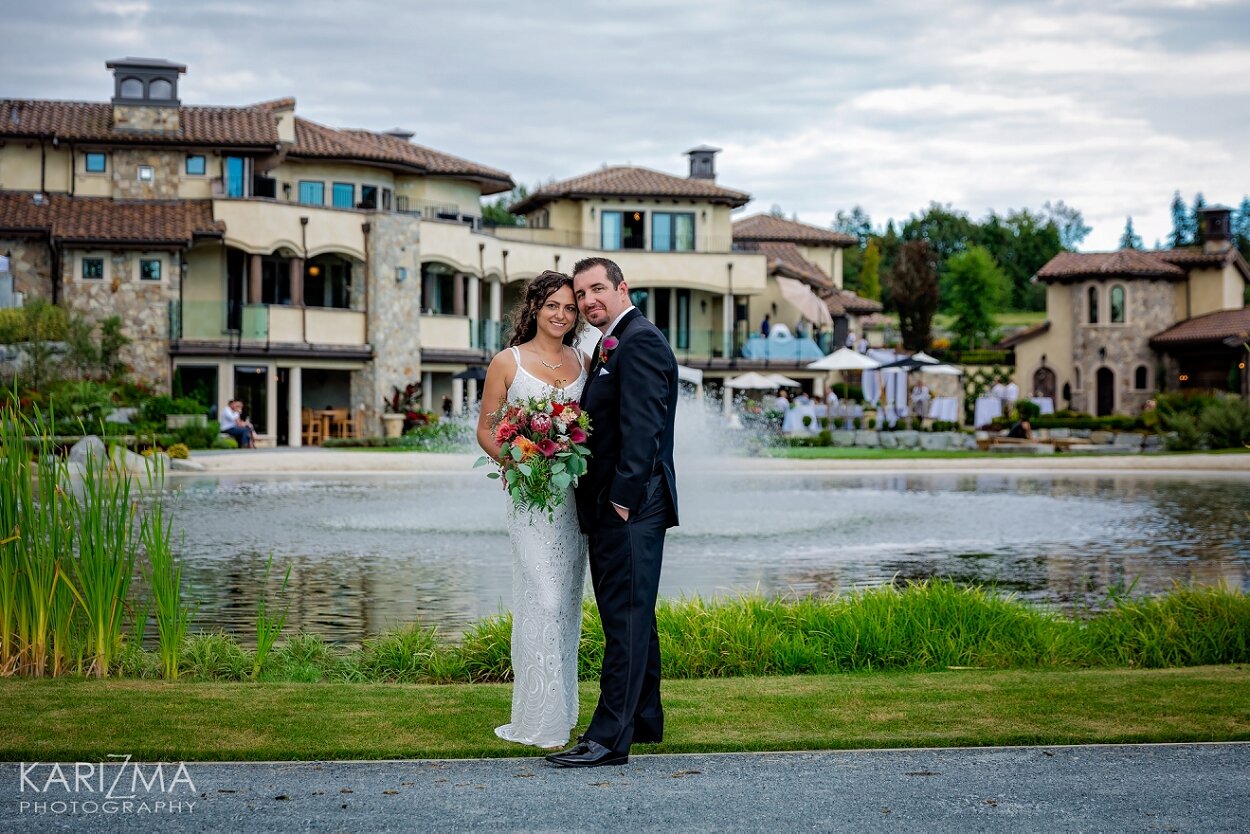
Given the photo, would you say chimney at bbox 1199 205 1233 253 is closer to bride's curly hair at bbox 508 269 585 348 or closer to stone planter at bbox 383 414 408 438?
stone planter at bbox 383 414 408 438

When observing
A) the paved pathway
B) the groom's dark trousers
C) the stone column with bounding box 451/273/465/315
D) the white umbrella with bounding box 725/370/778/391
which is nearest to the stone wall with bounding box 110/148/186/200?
the stone column with bounding box 451/273/465/315

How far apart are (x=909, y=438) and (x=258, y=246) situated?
2041cm

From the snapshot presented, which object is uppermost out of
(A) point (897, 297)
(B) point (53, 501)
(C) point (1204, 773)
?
(A) point (897, 297)

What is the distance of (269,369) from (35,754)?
124 ft

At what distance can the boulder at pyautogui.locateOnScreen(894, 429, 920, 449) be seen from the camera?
1690 inches

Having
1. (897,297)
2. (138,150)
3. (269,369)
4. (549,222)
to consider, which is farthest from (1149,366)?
(138,150)

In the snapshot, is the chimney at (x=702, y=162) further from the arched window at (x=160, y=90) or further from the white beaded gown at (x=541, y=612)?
the white beaded gown at (x=541, y=612)

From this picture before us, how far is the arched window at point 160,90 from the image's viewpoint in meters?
43.6

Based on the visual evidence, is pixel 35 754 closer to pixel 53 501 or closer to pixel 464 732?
pixel 464 732

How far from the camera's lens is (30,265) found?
42031mm

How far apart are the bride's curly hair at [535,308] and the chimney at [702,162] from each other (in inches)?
2291

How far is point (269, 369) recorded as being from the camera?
43.0 m

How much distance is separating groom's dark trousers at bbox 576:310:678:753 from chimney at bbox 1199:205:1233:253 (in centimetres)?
6241

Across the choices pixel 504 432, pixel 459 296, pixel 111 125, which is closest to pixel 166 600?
pixel 504 432
